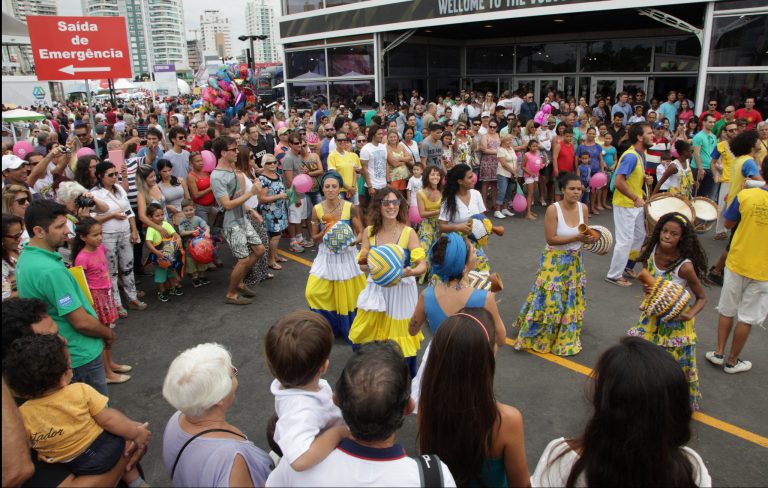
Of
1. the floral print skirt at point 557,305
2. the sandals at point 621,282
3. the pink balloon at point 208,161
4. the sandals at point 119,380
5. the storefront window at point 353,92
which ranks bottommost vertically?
the sandals at point 119,380

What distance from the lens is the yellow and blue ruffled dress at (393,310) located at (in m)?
4.59

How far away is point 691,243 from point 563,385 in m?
1.60

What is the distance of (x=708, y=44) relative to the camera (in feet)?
41.2

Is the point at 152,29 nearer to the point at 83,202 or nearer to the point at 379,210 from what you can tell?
the point at 83,202

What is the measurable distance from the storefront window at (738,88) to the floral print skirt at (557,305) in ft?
34.3

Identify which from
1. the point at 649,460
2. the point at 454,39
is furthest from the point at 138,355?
the point at 454,39

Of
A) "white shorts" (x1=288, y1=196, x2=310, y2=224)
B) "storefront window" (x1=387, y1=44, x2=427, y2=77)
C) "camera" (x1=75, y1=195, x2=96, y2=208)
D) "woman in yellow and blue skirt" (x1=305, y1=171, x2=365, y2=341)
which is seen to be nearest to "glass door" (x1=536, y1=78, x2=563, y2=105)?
"storefront window" (x1=387, y1=44, x2=427, y2=77)

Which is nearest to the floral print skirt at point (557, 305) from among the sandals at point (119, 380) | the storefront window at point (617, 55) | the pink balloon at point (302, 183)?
the pink balloon at point (302, 183)

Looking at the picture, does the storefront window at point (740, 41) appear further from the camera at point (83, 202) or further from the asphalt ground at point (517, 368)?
the camera at point (83, 202)

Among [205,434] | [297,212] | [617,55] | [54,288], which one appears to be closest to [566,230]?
[205,434]

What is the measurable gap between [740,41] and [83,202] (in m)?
13.9

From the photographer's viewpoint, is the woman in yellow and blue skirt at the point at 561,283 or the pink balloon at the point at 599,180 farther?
the pink balloon at the point at 599,180

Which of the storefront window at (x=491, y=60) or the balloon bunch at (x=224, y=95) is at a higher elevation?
the storefront window at (x=491, y=60)

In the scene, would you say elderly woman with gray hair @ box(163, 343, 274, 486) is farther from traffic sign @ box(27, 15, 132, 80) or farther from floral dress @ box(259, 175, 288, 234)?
traffic sign @ box(27, 15, 132, 80)
